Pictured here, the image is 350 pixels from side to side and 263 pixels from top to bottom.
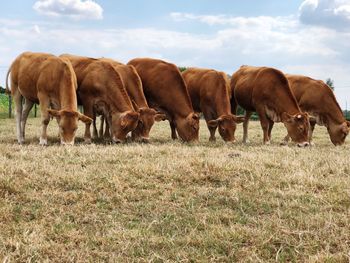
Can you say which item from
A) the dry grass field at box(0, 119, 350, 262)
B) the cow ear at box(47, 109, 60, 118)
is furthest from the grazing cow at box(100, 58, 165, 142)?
the dry grass field at box(0, 119, 350, 262)

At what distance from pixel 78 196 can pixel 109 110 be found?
20.1 feet

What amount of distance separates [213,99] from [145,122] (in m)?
2.53

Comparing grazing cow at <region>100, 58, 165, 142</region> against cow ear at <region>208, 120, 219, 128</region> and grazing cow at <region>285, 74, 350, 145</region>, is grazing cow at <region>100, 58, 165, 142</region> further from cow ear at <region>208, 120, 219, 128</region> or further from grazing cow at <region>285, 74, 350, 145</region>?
grazing cow at <region>285, 74, 350, 145</region>

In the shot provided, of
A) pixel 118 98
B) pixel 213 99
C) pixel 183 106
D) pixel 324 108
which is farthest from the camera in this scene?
pixel 324 108

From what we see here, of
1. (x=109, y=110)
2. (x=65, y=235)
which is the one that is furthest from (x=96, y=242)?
(x=109, y=110)

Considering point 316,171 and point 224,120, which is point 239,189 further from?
point 224,120

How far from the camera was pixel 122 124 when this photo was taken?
11477 millimetres

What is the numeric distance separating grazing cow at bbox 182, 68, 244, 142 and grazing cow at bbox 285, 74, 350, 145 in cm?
223

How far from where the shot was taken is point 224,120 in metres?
12.9

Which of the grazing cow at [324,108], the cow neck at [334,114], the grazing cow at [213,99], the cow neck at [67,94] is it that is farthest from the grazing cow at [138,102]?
the cow neck at [334,114]

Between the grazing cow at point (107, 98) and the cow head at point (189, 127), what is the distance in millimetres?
1726

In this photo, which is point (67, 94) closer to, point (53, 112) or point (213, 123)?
point (53, 112)

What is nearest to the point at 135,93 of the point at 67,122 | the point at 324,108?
the point at 67,122

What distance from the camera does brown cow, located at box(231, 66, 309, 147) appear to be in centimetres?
1270
